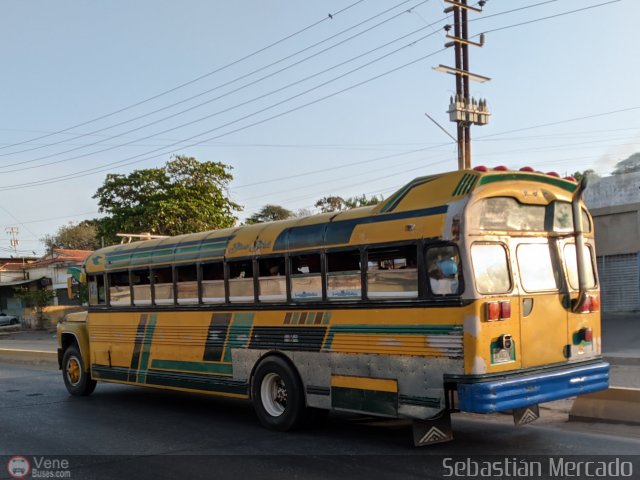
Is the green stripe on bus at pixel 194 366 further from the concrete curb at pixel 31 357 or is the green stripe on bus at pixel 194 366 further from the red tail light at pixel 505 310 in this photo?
the concrete curb at pixel 31 357

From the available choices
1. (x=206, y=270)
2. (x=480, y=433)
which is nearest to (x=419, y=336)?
(x=480, y=433)

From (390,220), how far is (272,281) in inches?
84.2

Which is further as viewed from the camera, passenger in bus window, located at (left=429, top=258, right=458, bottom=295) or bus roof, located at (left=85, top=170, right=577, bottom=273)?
bus roof, located at (left=85, top=170, right=577, bottom=273)

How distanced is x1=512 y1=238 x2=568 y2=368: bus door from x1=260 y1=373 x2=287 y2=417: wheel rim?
127 inches

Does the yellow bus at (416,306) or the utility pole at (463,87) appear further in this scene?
the utility pole at (463,87)

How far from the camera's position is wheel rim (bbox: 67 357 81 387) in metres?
12.7

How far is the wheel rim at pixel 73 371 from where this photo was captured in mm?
12656

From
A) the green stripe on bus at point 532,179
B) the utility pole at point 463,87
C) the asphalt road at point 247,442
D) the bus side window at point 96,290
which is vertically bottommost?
the asphalt road at point 247,442

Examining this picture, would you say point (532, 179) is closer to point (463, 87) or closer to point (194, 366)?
point (194, 366)

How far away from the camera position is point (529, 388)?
684cm

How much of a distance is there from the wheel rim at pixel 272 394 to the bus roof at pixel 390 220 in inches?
64.5

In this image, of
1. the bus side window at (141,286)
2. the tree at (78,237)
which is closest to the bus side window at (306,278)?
the bus side window at (141,286)

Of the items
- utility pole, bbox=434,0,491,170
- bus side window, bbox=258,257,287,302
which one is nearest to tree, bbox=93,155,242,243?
utility pole, bbox=434,0,491,170

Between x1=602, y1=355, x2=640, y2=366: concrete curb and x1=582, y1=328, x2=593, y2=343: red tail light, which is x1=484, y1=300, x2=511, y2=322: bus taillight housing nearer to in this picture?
x1=582, y1=328, x2=593, y2=343: red tail light
